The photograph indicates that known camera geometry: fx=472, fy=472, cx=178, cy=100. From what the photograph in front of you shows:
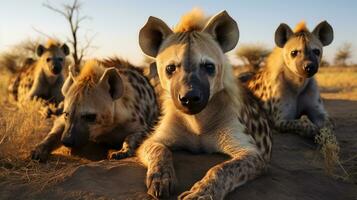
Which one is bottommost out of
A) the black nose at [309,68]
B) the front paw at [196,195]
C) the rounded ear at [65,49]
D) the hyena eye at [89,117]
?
the front paw at [196,195]

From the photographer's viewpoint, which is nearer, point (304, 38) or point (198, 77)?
point (198, 77)

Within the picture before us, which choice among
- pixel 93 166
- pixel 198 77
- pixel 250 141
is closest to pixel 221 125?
pixel 250 141

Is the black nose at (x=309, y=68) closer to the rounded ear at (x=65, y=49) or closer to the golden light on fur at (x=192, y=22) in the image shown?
the golden light on fur at (x=192, y=22)

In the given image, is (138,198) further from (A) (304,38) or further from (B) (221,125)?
(A) (304,38)

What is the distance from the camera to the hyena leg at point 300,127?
18.9 ft

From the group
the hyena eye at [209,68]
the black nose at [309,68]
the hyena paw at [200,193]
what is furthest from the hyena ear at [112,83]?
the black nose at [309,68]

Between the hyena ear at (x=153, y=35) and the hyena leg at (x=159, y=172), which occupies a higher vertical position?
the hyena ear at (x=153, y=35)

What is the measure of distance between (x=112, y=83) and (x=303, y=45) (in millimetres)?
2942

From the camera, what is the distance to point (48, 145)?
4.41 metres

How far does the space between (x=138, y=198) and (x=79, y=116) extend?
5.67ft

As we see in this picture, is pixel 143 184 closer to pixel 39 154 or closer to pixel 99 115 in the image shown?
pixel 99 115

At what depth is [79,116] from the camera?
4.16 meters

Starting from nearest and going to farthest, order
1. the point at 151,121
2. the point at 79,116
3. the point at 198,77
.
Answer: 1. the point at 198,77
2. the point at 79,116
3. the point at 151,121

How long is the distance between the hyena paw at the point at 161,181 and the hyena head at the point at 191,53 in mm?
434
